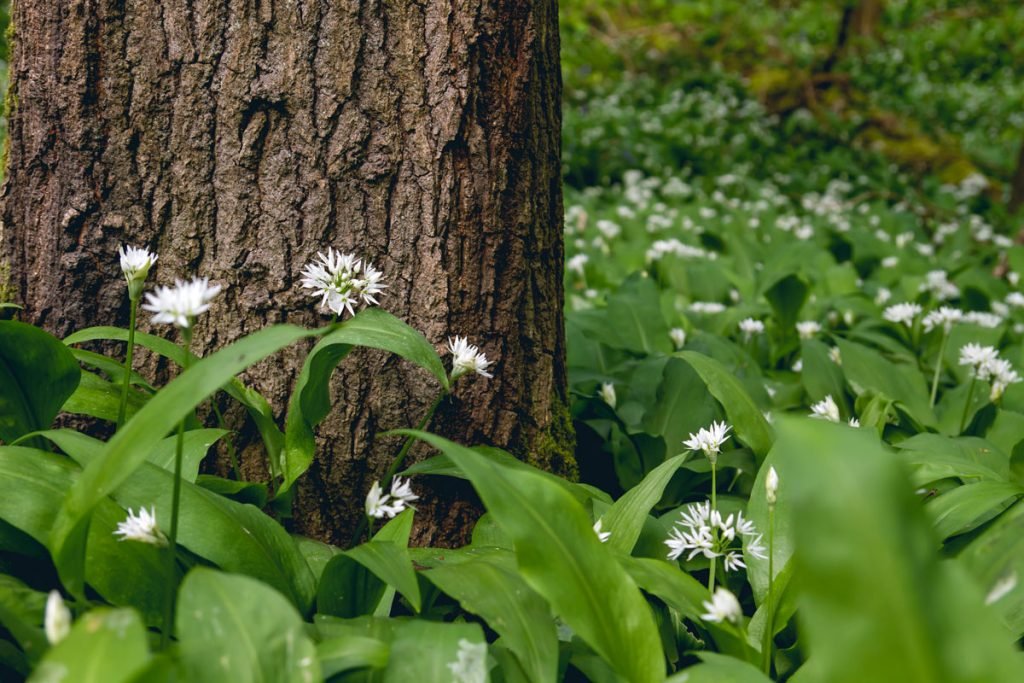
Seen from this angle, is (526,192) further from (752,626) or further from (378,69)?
(752,626)

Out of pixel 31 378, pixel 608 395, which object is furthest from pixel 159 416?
pixel 608 395

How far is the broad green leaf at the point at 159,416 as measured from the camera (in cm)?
105

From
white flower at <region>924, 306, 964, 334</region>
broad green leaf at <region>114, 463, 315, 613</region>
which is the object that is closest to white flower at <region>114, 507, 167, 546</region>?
broad green leaf at <region>114, 463, 315, 613</region>

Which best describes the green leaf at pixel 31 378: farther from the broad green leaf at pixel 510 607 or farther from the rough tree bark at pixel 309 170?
the broad green leaf at pixel 510 607

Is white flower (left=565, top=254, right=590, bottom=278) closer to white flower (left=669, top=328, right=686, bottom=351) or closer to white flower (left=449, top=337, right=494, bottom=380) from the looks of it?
white flower (left=669, top=328, right=686, bottom=351)

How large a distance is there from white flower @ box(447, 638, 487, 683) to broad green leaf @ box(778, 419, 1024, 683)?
0.49m

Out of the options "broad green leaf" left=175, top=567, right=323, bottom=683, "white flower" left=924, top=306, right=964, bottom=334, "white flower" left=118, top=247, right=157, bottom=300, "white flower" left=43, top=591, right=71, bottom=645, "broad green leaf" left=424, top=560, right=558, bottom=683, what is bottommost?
"white flower" left=924, top=306, right=964, bottom=334

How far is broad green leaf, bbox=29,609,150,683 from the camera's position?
88cm

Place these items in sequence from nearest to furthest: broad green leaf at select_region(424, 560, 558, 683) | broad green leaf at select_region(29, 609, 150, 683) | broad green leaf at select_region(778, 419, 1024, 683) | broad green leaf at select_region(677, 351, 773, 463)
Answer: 1. broad green leaf at select_region(778, 419, 1024, 683)
2. broad green leaf at select_region(29, 609, 150, 683)
3. broad green leaf at select_region(424, 560, 558, 683)
4. broad green leaf at select_region(677, 351, 773, 463)

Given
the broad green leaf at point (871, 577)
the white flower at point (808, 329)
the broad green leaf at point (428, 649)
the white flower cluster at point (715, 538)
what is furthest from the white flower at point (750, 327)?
the broad green leaf at point (871, 577)

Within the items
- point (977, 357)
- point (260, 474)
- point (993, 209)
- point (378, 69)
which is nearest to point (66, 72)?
point (378, 69)

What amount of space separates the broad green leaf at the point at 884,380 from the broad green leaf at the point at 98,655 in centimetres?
220

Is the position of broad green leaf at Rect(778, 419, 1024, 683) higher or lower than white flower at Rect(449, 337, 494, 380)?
higher

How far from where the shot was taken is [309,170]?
5.75ft
